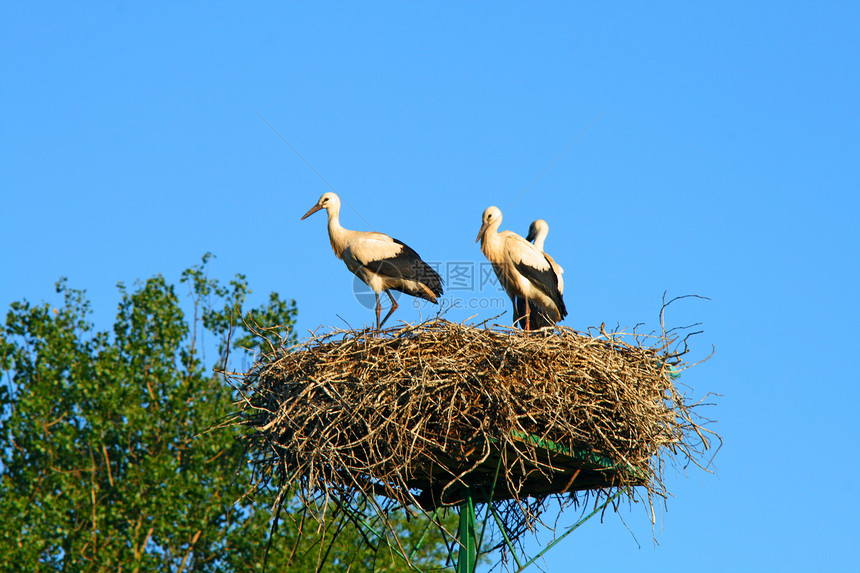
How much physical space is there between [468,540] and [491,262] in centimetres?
359

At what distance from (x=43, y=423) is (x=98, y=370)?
1.44 meters

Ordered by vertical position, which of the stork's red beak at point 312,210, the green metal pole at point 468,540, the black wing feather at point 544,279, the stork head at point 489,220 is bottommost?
the green metal pole at point 468,540

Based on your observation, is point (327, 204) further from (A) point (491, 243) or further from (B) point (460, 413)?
(B) point (460, 413)

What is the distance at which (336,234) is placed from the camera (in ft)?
33.4

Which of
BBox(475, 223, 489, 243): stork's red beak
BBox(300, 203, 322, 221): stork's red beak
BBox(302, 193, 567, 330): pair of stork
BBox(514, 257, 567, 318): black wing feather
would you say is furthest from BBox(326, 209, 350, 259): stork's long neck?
BBox(514, 257, 567, 318): black wing feather

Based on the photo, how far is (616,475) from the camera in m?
6.31

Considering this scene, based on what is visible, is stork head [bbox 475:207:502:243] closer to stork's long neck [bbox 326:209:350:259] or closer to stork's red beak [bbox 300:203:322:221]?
stork's long neck [bbox 326:209:350:259]

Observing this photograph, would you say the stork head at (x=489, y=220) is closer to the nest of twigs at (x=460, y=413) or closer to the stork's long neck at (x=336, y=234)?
the stork's long neck at (x=336, y=234)

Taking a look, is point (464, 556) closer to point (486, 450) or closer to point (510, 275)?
point (486, 450)

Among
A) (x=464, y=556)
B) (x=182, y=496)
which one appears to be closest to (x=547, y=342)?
(x=464, y=556)

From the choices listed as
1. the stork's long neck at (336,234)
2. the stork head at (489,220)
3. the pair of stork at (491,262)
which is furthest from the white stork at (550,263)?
the stork's long neck at (336,234)

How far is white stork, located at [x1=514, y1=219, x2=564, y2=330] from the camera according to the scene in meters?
9.41

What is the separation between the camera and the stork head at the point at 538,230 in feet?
34.4

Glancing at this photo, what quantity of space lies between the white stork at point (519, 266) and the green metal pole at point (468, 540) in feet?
9.92
